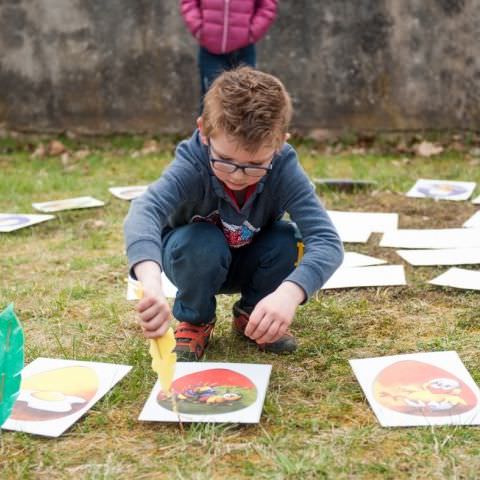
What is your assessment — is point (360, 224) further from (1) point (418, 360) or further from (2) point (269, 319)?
(2) point (269, 319)

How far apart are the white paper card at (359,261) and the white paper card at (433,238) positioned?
0.16m

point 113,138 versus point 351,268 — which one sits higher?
point 351,268

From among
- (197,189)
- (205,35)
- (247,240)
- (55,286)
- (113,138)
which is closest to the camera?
(197,189)

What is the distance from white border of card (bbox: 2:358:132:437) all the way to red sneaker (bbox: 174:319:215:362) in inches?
5.9

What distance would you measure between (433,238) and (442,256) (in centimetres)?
25

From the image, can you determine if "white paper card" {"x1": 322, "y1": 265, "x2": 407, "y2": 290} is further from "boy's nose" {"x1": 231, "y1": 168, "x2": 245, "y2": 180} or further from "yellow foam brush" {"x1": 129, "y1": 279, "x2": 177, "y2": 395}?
"yellow foam brush" {"x1": 129, "y1": 279, "x2": 177, "y2": 395}

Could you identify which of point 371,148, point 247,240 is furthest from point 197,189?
point 371,148

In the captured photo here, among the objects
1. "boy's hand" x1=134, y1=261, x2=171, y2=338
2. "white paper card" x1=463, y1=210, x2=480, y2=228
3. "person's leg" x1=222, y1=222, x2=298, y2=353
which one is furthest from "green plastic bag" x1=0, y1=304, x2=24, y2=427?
"white paper card" x1=463, y1=210, x2=480, y2=228

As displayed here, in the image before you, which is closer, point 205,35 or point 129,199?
point 129,199

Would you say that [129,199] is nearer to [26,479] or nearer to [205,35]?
[205,35]

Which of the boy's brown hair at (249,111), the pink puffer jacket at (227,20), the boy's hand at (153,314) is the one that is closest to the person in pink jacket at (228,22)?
the pink puffer jacket at (227,20)

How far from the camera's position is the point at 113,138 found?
17.5ft

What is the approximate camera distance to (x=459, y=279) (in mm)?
2469

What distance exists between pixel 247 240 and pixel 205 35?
2.47 metres
